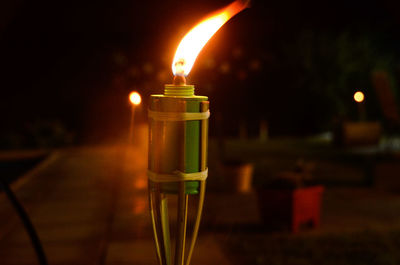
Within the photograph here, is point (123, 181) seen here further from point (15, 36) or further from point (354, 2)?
point (354, 2)

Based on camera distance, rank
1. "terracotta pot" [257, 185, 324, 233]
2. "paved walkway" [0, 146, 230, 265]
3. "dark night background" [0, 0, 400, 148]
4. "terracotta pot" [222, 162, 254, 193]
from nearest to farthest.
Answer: "paved walkway" [0, 146, 230, 265], "terracotta pot" [257, 185, 324, 233], "terracotta pot" [222, 162, 254, 193], "dark night background" [0, 0, 400, 148]

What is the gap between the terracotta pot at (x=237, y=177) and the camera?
732 centimetres

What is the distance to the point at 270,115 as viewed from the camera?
47.2 feet

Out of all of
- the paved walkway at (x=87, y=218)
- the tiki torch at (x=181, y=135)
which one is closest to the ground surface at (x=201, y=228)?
the paved walkway at (x=87, y=218)

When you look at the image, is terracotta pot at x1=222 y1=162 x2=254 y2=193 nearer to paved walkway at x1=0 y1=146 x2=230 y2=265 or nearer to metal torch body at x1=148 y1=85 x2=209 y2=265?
paved walkway at x1=0 y1=146 x2=230 y2=265

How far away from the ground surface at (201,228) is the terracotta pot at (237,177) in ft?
0.61

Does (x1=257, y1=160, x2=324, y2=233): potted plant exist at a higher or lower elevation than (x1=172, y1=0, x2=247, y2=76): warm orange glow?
lower

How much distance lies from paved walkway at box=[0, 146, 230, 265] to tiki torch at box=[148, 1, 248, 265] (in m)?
1.88

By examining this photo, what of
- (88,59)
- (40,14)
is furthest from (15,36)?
(88,59)

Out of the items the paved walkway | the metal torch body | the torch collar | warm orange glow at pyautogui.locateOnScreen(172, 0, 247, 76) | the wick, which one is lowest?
the paved walkway

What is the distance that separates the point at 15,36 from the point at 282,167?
8.59 m

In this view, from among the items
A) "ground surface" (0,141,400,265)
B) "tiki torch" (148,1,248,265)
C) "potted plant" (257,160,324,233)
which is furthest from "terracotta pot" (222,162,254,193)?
"tiki torch" (148,1,248,265)

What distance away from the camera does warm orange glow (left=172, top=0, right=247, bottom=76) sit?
99.1 inches

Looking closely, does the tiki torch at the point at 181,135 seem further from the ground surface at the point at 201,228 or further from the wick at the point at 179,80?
the ground surface at the point at 201,228
